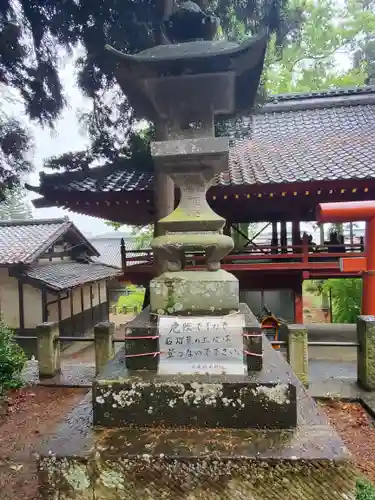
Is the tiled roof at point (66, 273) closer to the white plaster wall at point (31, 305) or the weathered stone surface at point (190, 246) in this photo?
the white plaster wall at point (31, 305)

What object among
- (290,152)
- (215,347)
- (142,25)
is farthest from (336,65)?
(215,347)

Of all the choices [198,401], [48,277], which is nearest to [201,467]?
[198,401]

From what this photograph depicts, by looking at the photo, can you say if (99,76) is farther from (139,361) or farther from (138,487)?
(138,487)

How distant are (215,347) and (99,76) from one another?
607 centimetres

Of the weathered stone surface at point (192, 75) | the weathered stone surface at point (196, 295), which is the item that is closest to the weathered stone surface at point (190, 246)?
the weathered stone surface at point (196, 295)

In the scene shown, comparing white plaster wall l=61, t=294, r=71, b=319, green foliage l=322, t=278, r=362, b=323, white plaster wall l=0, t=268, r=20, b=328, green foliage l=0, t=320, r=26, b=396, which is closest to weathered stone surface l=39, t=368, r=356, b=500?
green foliage l=0, t=320, r=26, b=396

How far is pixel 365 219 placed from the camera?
462cm

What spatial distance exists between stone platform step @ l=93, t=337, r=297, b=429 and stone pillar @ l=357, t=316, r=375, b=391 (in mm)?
4065

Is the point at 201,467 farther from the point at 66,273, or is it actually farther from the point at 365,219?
the point at 66,273

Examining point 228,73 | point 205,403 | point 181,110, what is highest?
point 228,73

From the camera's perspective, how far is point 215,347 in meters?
2.43

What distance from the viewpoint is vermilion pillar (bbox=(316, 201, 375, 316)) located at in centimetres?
421

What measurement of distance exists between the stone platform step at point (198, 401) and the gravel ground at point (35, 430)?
1647 mm

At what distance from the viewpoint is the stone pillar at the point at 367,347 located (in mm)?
5693
